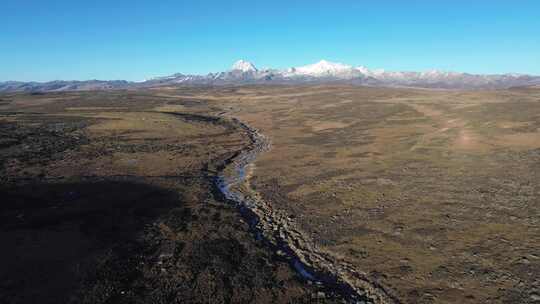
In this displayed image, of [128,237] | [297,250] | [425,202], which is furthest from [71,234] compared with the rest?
[425,202]

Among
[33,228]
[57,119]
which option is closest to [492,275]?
[33,228]

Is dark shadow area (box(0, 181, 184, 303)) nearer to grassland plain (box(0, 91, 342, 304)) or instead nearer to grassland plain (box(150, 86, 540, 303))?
grassland plain (box(0, 91, 342, 304))

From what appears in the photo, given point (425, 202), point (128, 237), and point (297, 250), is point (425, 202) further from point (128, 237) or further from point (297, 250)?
point (128, 237)

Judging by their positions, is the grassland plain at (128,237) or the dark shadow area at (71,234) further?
the dark shadow area at (71,234)

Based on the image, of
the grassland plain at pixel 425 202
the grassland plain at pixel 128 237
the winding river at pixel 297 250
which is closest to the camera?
the winding river at pixel 297 250

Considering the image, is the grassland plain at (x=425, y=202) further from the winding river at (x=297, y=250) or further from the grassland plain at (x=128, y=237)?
the grassland plain at (x=128, y=237)

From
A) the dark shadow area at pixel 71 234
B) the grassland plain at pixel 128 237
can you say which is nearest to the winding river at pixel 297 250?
the grassland plain at pixel 128 237

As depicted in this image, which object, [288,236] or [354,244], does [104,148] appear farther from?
[354,244]

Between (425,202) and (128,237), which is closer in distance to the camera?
(128,237)
